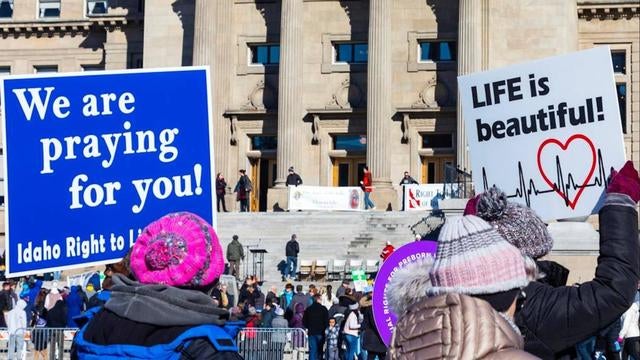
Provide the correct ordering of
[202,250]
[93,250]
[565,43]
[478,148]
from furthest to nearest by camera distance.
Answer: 1. [565,43]
2. [478,148]
3. [93,250]
4. [202,250]

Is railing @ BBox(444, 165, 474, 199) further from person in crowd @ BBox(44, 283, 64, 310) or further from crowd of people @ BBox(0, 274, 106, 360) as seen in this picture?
person in crowd @ BBox(44, 283, 64, 310)

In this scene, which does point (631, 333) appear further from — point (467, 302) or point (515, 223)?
point (467, 302)

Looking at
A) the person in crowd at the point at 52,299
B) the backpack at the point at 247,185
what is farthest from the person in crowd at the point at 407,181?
the person in crowd at the point at 52,299

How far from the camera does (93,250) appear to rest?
27.0 feet

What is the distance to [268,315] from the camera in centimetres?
2817

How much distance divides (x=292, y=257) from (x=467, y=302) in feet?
128

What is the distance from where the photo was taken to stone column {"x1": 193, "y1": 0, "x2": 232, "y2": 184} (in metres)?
56.0

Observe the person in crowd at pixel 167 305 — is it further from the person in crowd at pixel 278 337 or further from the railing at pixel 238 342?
the person in crowd at pixel 278 337

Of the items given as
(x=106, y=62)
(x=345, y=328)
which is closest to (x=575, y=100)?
(x=345, y=328)

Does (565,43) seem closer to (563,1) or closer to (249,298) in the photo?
(563,1)

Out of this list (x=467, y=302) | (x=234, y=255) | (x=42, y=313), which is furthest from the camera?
(x=234, y=255)

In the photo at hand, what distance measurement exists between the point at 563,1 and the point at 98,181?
47497 millimetres

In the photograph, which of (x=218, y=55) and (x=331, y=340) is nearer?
(x=331, y=340)

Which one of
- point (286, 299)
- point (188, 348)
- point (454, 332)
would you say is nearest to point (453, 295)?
point (454, 332)
